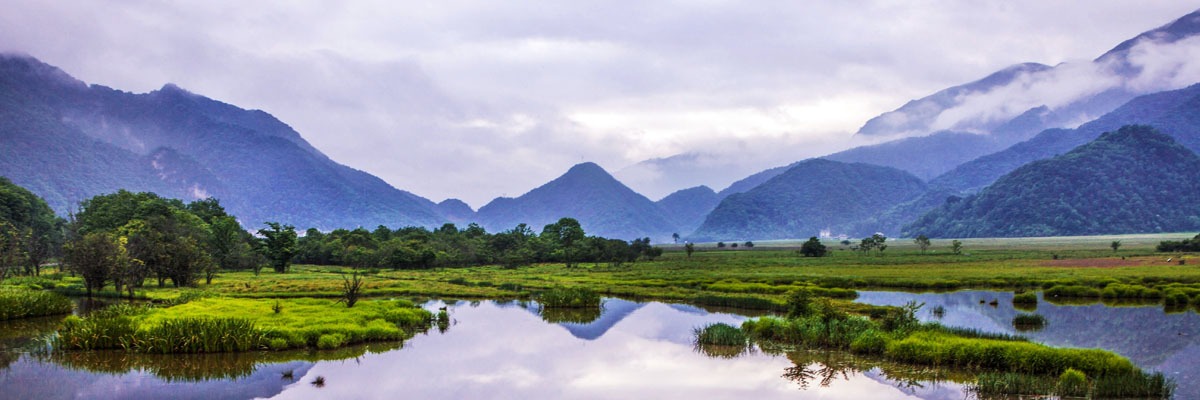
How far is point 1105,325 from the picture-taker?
36250 mm

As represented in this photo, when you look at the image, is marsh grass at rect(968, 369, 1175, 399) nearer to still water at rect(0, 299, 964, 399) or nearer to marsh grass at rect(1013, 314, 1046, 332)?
still water at rect(0, 299, 964, 399)

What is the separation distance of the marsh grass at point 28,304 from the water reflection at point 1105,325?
4687 centimetres

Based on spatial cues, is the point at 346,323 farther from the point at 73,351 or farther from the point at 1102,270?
the point at 1102,270

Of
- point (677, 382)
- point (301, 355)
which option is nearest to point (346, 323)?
point (301, 355)

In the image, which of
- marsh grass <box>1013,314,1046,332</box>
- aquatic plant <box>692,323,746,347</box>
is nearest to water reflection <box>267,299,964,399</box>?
aquatic plant <box>692,323,746,347</box>

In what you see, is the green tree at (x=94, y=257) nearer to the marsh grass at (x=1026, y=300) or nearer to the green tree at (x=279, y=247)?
the green tree at (x=279, y=247)

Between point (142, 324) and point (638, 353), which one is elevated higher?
point (142, 324)

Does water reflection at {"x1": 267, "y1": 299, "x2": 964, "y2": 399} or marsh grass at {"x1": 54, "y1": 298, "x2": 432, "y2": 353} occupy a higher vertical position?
marsh grass at {"x1": 54, "y1": 298, "x2": 432, "y2": 353}

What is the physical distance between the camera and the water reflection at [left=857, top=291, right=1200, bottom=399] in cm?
2634

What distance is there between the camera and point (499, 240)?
125062 millimetres

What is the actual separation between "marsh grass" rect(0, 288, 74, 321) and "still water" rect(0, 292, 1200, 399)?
4.94 feet

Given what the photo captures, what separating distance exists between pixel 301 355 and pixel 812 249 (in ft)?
325

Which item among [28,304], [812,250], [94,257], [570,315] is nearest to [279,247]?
[94,257]

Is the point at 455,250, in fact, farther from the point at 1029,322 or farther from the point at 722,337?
the point at 1029,322
